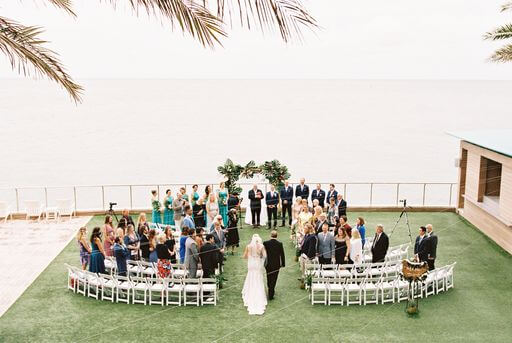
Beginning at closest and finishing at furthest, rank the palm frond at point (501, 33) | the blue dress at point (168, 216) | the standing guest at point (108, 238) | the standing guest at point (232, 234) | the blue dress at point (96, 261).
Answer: the blue dress at point (96, 261)
the standing guest at point (108, 238)
the standing guest at point (232, 234)
the palm frond at point (501, 33)
the blue dress at point (168, 216)

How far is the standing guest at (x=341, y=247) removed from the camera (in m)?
13.1

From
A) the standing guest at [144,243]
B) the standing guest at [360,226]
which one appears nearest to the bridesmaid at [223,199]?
the standing guest at [144,243]

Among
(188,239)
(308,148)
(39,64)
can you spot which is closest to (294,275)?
(188,239)

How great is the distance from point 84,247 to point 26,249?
3.89 metres

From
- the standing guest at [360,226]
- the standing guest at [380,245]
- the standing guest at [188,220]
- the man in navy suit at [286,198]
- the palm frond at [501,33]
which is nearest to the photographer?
the standing guest at [380,245]

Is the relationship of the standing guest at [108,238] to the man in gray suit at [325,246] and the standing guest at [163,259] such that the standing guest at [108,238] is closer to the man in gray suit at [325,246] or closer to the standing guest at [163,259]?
the standing guest at [163,259]

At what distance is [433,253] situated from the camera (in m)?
13.0

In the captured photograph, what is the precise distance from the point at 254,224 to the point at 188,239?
5.83 meters

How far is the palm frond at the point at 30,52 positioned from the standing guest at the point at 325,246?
276 inches

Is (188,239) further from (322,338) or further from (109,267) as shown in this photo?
(322,338)

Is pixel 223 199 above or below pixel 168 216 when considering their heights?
above

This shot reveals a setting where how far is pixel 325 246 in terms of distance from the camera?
13.1m

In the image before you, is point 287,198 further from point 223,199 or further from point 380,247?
point 380,247

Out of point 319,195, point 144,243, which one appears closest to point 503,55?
point 319,195
